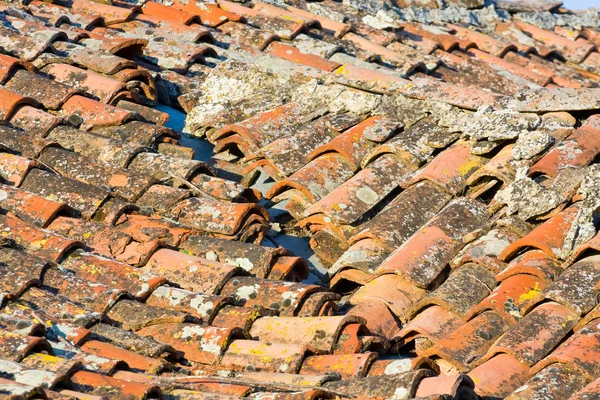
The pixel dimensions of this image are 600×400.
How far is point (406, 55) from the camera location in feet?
30.1

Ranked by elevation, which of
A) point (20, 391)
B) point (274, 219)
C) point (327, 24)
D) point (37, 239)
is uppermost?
point (20, 391)

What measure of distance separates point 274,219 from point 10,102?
182 cm

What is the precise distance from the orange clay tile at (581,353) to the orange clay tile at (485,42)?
6.28 metres

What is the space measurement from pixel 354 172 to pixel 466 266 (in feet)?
4.23

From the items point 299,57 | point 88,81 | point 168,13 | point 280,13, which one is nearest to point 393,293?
point 88,81

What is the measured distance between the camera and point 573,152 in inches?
247

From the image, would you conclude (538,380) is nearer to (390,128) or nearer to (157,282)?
(157,282)

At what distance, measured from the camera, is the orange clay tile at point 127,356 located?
421cm

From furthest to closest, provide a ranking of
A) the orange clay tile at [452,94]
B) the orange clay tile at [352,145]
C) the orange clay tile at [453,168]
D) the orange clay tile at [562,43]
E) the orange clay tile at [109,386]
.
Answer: the orange clay tile at [562,43], the orange clay tile at [452,94], the orange clay tile at [352,145], the orange clay tile at [453,168], the orange clay tile at [109,386]

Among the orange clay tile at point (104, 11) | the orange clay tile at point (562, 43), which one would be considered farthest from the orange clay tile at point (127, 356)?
the orange clay tile at point (562, 43)

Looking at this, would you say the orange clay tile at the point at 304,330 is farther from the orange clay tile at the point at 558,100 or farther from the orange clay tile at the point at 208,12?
the orange clay tile at the point at 208,12

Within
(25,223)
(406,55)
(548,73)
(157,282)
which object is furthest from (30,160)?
(548,73)

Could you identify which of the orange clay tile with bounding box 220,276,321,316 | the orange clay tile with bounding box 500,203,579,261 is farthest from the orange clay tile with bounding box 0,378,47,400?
the orange clay tile with bounding box 500,203,579,261

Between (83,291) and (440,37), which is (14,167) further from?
(440,37)
